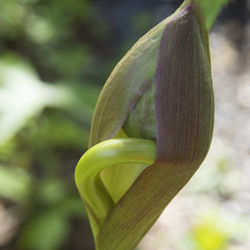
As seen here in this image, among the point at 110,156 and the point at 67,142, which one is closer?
the point at 110,156

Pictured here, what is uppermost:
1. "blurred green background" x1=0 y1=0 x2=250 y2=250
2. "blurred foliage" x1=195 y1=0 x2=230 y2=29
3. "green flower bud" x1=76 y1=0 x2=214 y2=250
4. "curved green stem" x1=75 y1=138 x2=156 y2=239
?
"blurred foliage" x1=195 y1=0 x2=230 y2=29

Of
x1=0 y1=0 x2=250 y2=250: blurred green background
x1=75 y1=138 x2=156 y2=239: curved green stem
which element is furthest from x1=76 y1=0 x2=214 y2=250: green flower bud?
x1=0 y1=0 x2=250 y2=250: blurred green background

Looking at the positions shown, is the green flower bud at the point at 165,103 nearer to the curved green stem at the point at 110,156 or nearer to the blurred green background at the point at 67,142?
the curved green stem at the point at 110,156

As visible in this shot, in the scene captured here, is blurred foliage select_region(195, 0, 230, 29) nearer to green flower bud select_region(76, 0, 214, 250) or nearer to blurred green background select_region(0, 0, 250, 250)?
green flower bud select_region(76, 0, 214, 250)

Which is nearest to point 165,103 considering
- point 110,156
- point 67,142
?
point 110,156

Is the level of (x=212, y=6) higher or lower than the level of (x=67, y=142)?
higher

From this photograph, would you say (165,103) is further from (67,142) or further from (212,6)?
(67,142)

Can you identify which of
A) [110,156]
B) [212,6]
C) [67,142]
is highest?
[212,6]

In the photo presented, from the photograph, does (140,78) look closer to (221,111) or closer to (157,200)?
(157,200)

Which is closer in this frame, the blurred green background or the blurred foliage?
the blurred foliage
